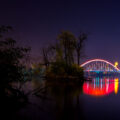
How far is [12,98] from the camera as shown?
27.6 feet

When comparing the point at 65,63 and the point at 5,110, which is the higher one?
the point at 65,63

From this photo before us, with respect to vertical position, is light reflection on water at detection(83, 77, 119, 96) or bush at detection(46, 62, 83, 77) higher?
bush at detection(46, 62, 83, 77)

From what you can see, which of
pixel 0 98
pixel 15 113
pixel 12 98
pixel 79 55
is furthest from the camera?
pixel 79 55

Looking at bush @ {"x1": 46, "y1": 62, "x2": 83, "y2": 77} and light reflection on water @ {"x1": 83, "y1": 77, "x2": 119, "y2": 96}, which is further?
bush @ {"x1": 46, "y1": 62, "x2": 83, "y2": 77}

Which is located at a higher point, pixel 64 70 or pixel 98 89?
pixel 64 70

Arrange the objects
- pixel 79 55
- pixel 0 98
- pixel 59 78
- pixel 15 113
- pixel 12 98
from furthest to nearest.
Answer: pixel 79 55 < pixel 59 78 < pixel 12 98 < pixel 0 98 < pixel 15 113

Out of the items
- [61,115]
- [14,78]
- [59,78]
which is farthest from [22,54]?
[59,78]

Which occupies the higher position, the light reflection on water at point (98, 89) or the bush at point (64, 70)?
the bush at point (64, 70)

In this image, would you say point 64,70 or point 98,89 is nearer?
point 98,89

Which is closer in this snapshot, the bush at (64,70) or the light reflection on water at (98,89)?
the light reflection on water at (98,89)

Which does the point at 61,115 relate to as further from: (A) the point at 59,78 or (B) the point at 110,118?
(A) the point at 59,78

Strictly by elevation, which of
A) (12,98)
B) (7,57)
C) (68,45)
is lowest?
(12,98)

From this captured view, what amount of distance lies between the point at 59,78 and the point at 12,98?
2289 cm

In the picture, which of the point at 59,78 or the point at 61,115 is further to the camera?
the point at 59,78
